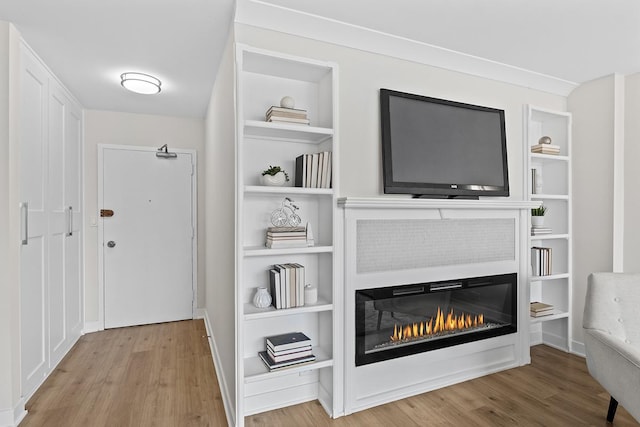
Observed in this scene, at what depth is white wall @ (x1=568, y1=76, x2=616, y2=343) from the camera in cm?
298

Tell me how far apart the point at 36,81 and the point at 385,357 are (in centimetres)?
314

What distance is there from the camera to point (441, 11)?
80.3 inches

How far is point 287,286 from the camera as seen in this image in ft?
6.73

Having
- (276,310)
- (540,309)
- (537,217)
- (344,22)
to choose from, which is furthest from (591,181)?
(276,310)

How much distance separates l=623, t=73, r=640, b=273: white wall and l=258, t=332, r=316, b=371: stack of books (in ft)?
9.29

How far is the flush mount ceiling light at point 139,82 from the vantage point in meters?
2.85

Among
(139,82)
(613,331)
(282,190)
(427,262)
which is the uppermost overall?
(139,82)

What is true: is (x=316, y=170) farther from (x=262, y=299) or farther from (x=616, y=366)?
(x=616, y=366)

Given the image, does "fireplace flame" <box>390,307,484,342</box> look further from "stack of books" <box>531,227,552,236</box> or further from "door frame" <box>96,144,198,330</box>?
"door frame" <box>96,144,198,330</box>

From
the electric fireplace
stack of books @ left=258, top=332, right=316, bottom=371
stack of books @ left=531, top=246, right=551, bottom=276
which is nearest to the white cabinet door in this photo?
stack of books @ left=258, top=332, right=316, bottom=371

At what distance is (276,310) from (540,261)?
2.49 m

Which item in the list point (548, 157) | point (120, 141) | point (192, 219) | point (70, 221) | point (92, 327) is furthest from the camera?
point (192, 219)

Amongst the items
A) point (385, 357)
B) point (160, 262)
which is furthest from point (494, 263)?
point (160, 262)

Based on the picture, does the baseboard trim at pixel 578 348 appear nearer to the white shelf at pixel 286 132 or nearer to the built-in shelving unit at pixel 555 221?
the built-in shelving unit at pixel 555 221
